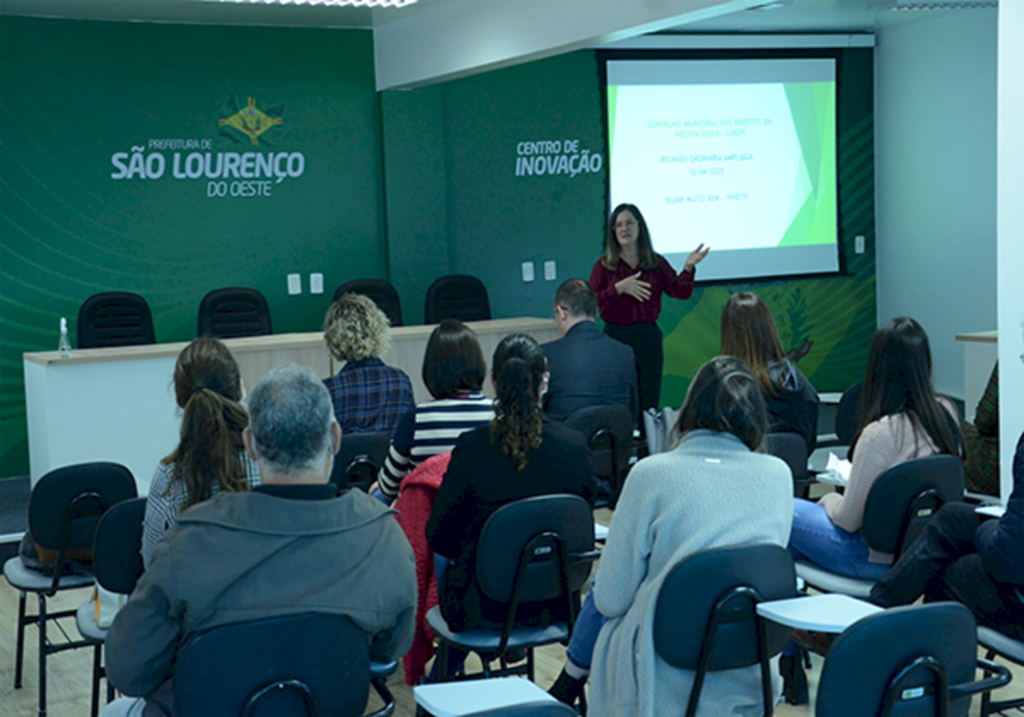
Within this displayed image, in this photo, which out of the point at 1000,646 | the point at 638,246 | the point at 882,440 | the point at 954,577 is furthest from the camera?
the point at 638,246

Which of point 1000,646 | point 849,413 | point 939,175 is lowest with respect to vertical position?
point 1000,646

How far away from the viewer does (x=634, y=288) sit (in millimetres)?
5934

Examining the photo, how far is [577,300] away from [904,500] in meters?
1.93

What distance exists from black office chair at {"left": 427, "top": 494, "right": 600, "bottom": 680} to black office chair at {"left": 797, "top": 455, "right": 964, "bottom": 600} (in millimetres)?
843

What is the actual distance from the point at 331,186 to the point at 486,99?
4.55 feet

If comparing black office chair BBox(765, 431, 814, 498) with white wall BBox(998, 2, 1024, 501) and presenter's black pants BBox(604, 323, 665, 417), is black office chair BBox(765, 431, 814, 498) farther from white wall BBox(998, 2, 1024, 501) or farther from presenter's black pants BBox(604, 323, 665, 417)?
presenter's black pants BBox(604, 323, 665, 417)

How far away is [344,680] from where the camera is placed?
1.99m

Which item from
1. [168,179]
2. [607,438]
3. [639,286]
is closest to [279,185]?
[168,179]

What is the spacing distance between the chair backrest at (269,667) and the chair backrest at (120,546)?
1136 mm

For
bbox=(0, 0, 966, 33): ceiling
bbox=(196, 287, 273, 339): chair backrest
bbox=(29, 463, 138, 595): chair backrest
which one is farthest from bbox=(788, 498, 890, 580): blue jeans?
bbox=(196, 287, 273, 339): chair backrest

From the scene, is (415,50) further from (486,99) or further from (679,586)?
(679,586)

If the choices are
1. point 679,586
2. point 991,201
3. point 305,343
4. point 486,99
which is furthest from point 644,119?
point 679,586

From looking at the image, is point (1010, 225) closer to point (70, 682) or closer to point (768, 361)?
point (768, 361)

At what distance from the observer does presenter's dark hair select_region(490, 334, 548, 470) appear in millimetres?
3039
